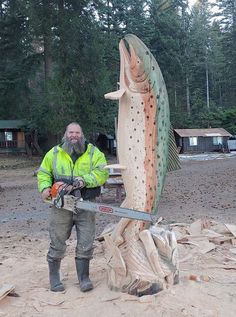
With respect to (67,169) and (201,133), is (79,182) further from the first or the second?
(201,133)

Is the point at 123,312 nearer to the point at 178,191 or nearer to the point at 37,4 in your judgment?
the point at 178,191

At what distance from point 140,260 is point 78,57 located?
20060mm

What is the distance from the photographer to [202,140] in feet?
111

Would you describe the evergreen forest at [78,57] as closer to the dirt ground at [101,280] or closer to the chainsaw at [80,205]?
the dirt ground at [101,280]

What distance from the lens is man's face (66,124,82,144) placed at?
4.20 meters

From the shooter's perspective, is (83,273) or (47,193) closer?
(47,193)

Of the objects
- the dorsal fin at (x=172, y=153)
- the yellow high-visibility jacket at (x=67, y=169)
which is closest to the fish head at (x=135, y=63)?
the dorsal fin at (x=172, y=153)

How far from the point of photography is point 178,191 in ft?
42.2

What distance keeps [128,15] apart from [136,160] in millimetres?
31241

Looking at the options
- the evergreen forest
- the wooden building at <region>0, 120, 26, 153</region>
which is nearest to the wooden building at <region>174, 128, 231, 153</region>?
the evergreen forest

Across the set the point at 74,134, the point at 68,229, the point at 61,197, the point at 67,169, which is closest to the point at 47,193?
the point at 61,197

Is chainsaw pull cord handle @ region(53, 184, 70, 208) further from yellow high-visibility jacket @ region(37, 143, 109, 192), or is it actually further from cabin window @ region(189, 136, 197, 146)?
cabin window @ region(189, 136, 197, 146)

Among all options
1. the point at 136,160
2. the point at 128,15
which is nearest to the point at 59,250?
the point at 136,160

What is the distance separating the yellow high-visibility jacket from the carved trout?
0.24m
